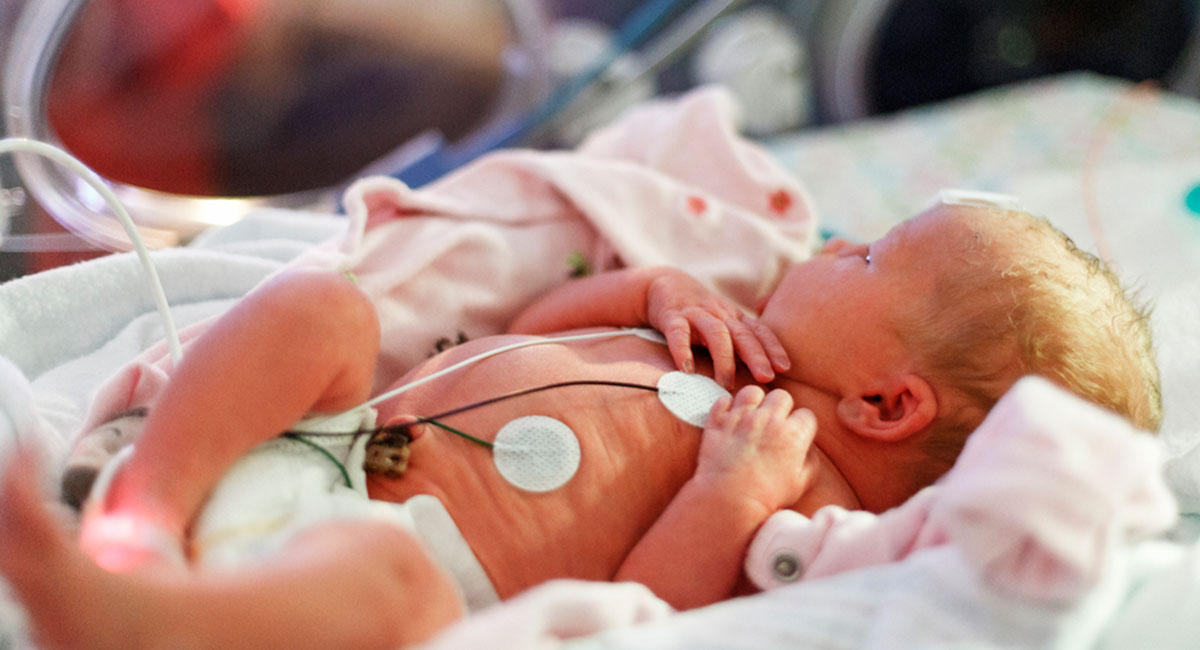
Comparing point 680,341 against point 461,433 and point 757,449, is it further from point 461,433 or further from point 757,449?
point 461,433

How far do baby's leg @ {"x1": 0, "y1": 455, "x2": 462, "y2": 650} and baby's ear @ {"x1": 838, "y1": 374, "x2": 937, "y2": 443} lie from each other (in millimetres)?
485

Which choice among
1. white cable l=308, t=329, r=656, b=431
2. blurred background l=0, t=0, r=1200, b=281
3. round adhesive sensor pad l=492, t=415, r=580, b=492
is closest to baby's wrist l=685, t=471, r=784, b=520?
round adhesive sensor pad l=492, t=415, r=580, b=492

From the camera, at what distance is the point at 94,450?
2.42 feet

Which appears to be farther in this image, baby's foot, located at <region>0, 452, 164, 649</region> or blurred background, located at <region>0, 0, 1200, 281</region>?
blurred background, located at <region>0, 0, 1200, 281</region>

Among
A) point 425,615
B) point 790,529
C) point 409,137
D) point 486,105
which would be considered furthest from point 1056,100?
point 425,615

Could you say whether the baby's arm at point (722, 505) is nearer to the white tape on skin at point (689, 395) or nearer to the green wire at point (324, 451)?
the white tape on skin at point (689, 395)

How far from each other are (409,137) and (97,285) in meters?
0.93

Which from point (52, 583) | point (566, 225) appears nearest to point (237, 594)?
point (52, 583)

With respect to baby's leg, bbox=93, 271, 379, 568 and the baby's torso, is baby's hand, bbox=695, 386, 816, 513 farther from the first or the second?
baby's leg, bbox=93, 271, 379, 568

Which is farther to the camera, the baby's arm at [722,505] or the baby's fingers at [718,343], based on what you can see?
the baby's fingers at [718,343]

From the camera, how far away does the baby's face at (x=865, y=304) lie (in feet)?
3.08

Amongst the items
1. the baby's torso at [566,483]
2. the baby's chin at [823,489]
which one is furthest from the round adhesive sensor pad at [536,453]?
the baby's chin at [823,489]

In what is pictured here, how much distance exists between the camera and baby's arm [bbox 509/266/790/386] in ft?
3.18

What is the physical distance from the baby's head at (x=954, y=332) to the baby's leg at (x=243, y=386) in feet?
1.64
